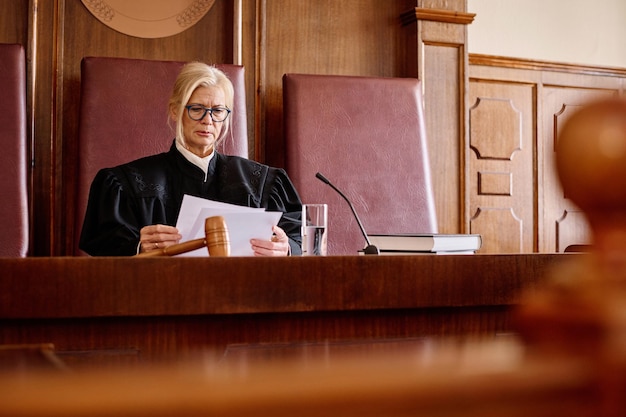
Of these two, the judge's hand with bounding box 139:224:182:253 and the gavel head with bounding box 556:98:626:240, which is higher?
the gavel head with bounding box 556:98:626:240

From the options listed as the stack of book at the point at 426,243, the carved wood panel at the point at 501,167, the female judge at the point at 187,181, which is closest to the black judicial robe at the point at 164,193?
the female judge at the point at 187,181

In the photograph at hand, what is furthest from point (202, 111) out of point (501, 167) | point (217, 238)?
point (501, 167)

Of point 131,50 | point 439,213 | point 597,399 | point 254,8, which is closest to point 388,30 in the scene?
point 254,8

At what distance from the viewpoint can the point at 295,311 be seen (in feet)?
2.88

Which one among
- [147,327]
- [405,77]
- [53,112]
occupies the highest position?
[405,77]

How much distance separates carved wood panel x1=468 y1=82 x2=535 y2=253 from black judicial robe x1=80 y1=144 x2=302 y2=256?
1.23 m

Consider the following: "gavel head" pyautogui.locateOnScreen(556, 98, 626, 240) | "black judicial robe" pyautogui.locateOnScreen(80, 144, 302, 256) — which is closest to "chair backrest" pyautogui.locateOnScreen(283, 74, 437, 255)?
"black judicial robe" pyautogui.locateOnScreen(80, 144, 302, 256)

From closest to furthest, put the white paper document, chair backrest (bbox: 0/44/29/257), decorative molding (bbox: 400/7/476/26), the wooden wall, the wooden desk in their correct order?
the wooden desk, the white paper document, chair backrest (bbox: 0/44/29/257), the wooden wall, decorative molding (bbox: 400/7/476/26)

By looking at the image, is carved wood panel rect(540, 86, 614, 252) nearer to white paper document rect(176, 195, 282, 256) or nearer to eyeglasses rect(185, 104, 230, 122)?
eyeglasses rect(185, 104, 230, 122)

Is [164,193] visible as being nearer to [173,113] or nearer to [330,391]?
[173,113]

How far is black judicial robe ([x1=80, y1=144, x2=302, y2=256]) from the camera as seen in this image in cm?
239

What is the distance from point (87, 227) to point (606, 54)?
9.40 feet

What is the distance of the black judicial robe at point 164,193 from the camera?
2389 mm

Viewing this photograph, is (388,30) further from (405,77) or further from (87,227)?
(87,227)
